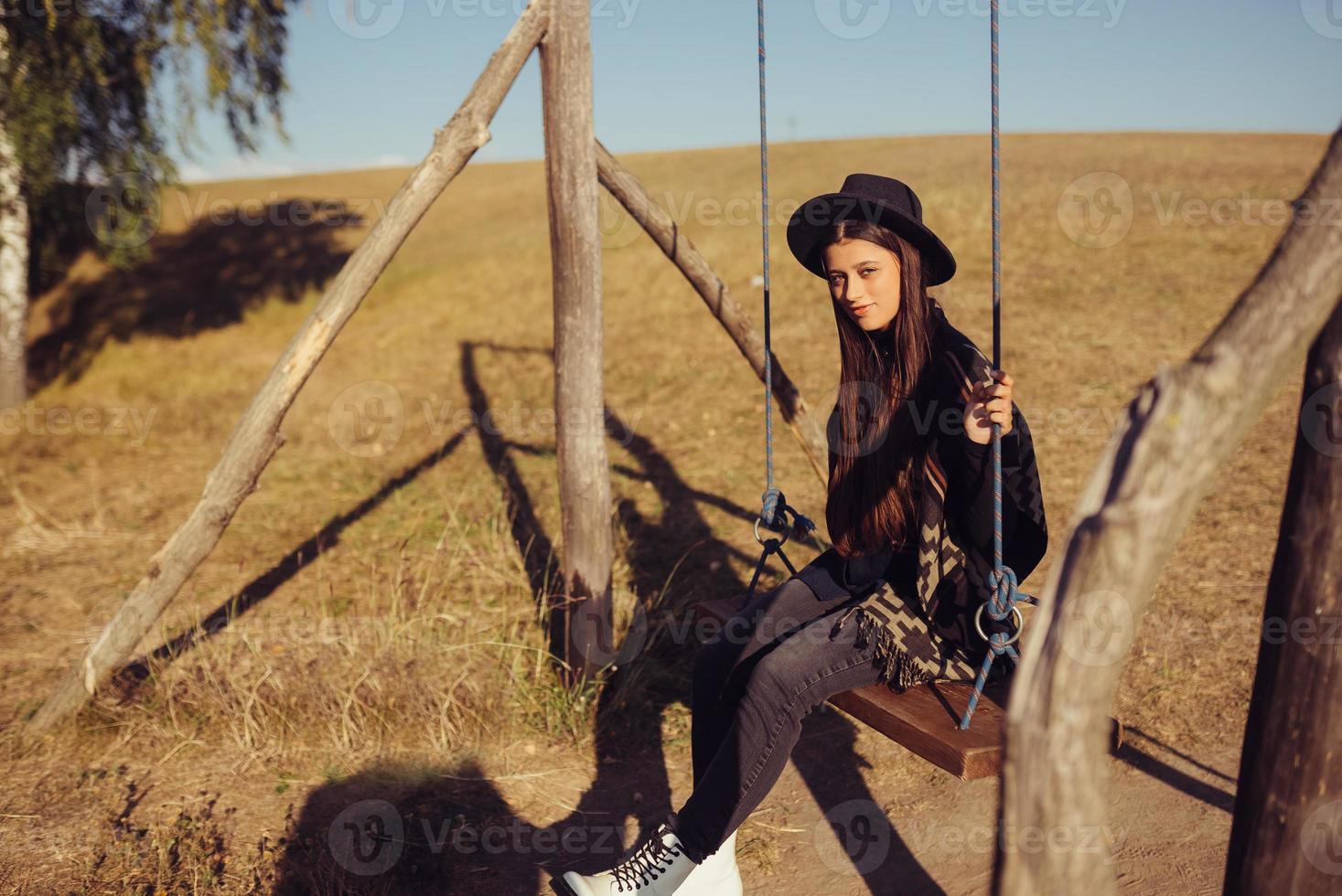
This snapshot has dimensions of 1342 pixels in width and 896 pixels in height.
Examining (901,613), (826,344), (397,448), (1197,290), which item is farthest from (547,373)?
(901,613)

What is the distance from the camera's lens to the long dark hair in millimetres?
2865

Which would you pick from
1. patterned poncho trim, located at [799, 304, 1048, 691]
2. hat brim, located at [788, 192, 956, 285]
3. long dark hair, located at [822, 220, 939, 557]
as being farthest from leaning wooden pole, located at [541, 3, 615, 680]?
patterned poncho trim, located at [799, 304, 1048, 691]

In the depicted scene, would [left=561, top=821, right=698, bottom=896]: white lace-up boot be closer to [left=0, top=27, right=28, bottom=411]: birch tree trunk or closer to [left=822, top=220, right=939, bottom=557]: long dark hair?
[left=822, top=220, right=939, bottom=557]: long dark hair

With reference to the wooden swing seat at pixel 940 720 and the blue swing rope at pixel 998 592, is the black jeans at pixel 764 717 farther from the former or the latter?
the blue swing rope at pixel 998 592

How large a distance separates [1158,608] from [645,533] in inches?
115

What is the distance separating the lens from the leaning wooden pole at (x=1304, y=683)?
1821 mm

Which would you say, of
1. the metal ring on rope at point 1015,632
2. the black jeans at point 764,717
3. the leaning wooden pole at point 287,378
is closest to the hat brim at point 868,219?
the metal ring on rope at point 1015,632

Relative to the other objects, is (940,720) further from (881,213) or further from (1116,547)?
(881,213)

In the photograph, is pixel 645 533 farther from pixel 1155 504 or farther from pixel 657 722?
pixel 1155 504

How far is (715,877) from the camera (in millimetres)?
2879

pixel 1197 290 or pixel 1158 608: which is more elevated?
pixel 1197 290

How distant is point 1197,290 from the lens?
11.0 metres

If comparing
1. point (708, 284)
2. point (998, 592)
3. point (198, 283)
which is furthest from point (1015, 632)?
point (198, 283)

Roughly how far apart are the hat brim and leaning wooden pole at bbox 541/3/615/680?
1.12 metres
